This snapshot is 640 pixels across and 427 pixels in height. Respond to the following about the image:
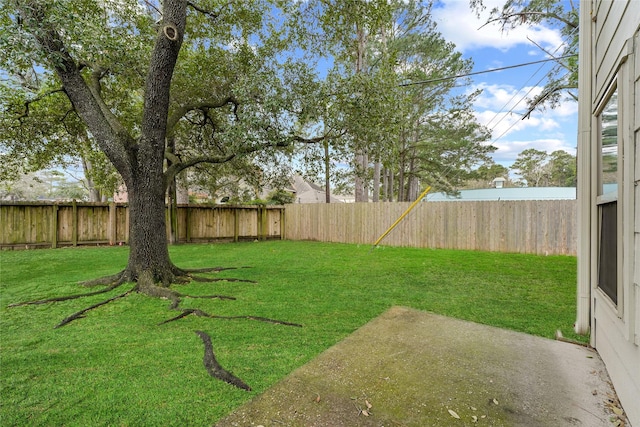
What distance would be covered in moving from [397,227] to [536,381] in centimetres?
766

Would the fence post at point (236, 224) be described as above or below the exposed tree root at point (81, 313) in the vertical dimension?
above

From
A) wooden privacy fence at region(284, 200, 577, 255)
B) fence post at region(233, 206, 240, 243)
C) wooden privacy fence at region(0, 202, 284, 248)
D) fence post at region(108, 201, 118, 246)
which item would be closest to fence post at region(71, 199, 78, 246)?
wooden privacy fence at region(0, 202, 284, 248)

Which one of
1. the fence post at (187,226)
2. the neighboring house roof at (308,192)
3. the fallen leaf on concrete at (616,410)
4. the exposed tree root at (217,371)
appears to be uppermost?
the neighboring house roof at (308,192)

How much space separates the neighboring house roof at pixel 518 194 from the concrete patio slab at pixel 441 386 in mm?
12406

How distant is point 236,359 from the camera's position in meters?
2.12

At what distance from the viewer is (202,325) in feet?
9.20

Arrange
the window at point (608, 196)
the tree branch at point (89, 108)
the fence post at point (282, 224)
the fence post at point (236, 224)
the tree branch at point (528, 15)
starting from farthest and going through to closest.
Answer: the fence post at point (282, 224)
the fence post at point (236, 224)
the tree branch at point (528, 15)
the tree branch at point (89, 108)
the window at point (608, 196)

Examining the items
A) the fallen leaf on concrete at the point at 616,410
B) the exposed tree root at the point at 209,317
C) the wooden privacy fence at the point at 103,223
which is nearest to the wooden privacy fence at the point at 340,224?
the wooden privacy fence at the point at 103,223

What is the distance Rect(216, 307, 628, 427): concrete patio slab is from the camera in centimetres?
153

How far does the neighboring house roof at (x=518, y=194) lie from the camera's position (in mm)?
14497

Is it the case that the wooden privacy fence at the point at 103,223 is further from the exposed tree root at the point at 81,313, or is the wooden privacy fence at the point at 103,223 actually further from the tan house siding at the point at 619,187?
the tan house siding at the point at 619,187

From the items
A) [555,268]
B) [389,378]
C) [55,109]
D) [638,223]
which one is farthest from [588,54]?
[55,109]

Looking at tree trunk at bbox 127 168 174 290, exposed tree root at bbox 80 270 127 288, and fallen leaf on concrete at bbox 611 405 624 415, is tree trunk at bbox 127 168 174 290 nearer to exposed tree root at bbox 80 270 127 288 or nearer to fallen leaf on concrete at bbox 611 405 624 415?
exposed tree root at bbox 80 270 127 288

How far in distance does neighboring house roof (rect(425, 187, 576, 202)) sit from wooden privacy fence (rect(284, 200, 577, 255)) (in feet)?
18.0
